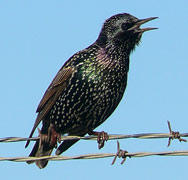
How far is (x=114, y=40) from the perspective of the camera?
20.5 feet

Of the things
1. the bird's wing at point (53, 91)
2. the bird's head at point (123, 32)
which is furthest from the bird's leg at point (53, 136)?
the bird's head at point (123, 32)

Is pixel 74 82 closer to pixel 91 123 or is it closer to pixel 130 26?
pixel 91 123

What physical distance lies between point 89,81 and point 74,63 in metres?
0.34

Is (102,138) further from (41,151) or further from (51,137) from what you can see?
(41,151)

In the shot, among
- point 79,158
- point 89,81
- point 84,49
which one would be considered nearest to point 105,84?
point 89,81

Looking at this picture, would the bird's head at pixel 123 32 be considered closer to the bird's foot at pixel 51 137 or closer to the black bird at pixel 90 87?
the black bird at pixel 90 87

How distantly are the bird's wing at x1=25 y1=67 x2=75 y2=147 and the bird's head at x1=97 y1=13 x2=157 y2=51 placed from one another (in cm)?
54

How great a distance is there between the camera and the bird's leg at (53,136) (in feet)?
19.6

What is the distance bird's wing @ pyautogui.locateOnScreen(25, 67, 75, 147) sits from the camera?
6094 mm

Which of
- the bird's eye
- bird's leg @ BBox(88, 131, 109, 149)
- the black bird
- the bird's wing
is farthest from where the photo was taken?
the bird's eye

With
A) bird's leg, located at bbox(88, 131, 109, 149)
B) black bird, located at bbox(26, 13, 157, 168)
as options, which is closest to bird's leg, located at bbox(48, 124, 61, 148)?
black bird, located at bbox(26, 13, 157, 168)

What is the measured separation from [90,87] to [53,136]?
667 millimetres

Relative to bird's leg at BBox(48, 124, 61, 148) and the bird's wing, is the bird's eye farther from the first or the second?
bird's leg at BBox(48, 124, 61, 148)

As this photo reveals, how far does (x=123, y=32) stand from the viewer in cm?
625
